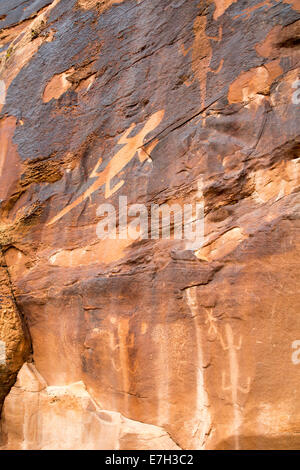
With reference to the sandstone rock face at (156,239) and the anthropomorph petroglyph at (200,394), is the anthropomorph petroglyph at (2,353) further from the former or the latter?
the anthropomorph petroglyph at (200,394)

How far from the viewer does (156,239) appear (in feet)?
14.2

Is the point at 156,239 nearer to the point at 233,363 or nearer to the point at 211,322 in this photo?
the point at 211,322

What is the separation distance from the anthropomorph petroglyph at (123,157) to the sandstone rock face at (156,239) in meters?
0.02

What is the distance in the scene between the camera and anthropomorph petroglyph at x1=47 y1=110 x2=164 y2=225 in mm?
4688

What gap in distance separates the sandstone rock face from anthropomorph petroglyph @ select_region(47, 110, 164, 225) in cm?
2

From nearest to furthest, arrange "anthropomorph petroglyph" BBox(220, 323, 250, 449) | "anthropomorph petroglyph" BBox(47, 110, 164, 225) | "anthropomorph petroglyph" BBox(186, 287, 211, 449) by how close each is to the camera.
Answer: "anthropomorph petroglyph" BBox(220, 323, 250, 449)
"anthropomorph petroglyph" BBox(186, 287, 211, 449)
"anthropomorph petroglyph" BBox(47, 110, 164, 225)

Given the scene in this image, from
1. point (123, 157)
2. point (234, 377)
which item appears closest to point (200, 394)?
point (234, 377)

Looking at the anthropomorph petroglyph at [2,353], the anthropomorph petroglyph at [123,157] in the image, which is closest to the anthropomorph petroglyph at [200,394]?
the anthropomorph petroglyph at [123,157]

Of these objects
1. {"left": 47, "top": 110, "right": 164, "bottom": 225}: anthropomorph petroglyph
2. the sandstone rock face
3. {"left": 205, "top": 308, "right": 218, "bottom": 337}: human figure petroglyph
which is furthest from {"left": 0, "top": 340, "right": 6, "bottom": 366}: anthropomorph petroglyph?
{"left": 205, "top": 308, "right": 218, "bottom": 337}: human figure petroglyph

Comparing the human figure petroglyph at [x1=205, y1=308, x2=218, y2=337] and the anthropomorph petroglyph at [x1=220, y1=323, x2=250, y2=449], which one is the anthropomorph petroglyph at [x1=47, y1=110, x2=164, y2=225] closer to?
the human figure petroglyph at [x1=205, y1=308, x2=218, y2=337]

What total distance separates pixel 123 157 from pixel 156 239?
→ 1.15 m

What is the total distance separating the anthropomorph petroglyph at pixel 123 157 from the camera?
15.4 feet

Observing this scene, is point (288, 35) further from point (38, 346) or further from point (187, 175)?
point (38, 346)

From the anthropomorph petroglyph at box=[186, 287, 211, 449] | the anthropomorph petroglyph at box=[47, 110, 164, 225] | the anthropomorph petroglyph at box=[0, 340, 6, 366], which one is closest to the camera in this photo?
the anthropomorph petroglyph at box=[186, 287, 211, 449]
